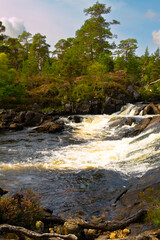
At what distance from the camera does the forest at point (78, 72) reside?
40312 mm

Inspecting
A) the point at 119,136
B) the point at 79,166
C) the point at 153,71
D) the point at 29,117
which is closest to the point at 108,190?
the point at 79,166

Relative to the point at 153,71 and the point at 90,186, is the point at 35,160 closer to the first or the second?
the point at 90,186

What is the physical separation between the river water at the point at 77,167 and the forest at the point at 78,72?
18776mm

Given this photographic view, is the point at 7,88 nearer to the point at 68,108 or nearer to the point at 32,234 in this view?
the point at 68,108

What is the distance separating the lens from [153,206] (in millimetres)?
6848

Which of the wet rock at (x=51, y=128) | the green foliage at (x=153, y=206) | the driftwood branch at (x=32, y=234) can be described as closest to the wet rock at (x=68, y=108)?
the wet rock at (x=51, y=128)

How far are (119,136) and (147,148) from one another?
7612 mm

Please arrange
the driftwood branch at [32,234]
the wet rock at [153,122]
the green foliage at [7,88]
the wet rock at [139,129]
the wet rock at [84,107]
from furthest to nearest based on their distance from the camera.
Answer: the wet rock at [84,107] < the green foliage at [7,88] < the wet rock at [139,129] < the wet rock at [153,122] < the driftwood branch at [32,234]

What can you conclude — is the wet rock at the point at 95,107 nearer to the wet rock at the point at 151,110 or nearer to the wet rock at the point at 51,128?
the wet rock at the point at 151,110

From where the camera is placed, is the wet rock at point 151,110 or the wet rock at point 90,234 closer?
the wet rock at point 90,234

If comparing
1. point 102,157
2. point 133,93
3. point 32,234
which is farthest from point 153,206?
point 133,93

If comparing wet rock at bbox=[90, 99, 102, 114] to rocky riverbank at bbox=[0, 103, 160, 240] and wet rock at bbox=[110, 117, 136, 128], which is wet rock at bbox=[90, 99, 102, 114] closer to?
wet rock at bbox=[110, 117, 136, 128]

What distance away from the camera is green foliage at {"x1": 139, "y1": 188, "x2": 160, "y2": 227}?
5.75 metres

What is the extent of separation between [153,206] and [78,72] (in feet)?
140
